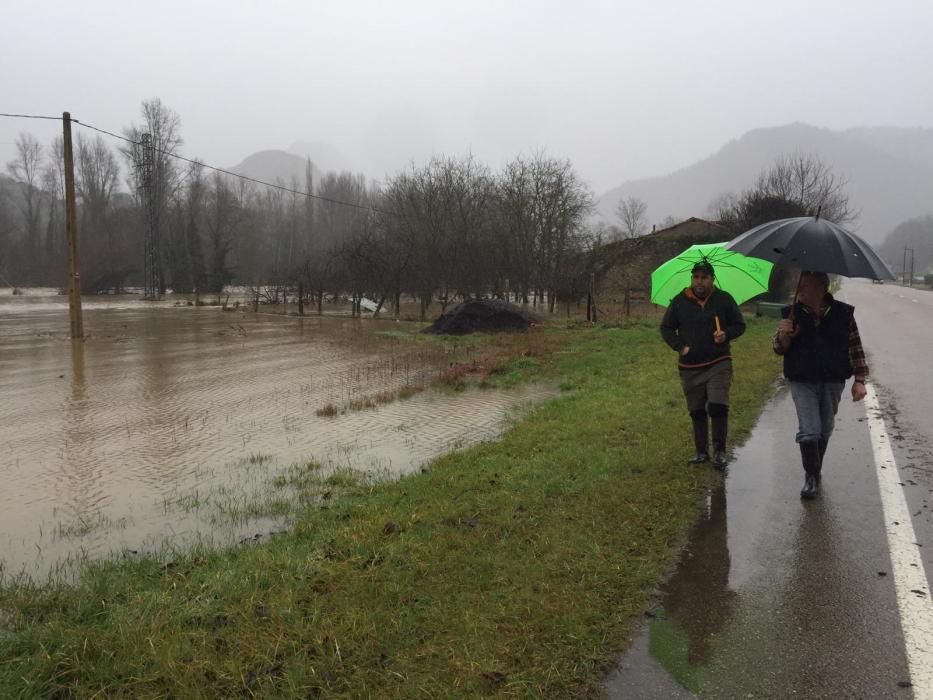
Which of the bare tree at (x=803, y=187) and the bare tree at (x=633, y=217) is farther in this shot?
the bare tree at (x=633, y=217)

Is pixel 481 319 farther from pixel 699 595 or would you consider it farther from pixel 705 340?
pixel 699 595

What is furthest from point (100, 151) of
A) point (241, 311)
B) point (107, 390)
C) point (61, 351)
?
point (107, 390)

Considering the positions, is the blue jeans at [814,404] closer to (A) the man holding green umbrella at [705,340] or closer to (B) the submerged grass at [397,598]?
(A) the man holding green umbrella at [705,340]

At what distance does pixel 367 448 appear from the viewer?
796cm

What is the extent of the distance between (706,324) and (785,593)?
2.70 metres

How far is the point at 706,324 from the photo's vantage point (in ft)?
19.0

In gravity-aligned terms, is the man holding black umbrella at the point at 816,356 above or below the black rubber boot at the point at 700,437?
above

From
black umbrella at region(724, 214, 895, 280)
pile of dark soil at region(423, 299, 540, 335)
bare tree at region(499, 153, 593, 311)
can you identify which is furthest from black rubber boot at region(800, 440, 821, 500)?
bare tree at region(499, 153, 593, 311)

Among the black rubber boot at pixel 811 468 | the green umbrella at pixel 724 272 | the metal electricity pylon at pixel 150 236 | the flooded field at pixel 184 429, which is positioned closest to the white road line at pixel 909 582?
the black rubber boot at pixel 811 468

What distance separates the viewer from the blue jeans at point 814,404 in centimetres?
512

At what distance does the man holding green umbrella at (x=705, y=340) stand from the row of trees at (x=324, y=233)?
28.1 metres

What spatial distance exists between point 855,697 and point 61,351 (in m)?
20.3

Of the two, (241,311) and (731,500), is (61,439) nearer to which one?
(731,500)

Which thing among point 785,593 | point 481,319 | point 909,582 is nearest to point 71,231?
point 481,319
